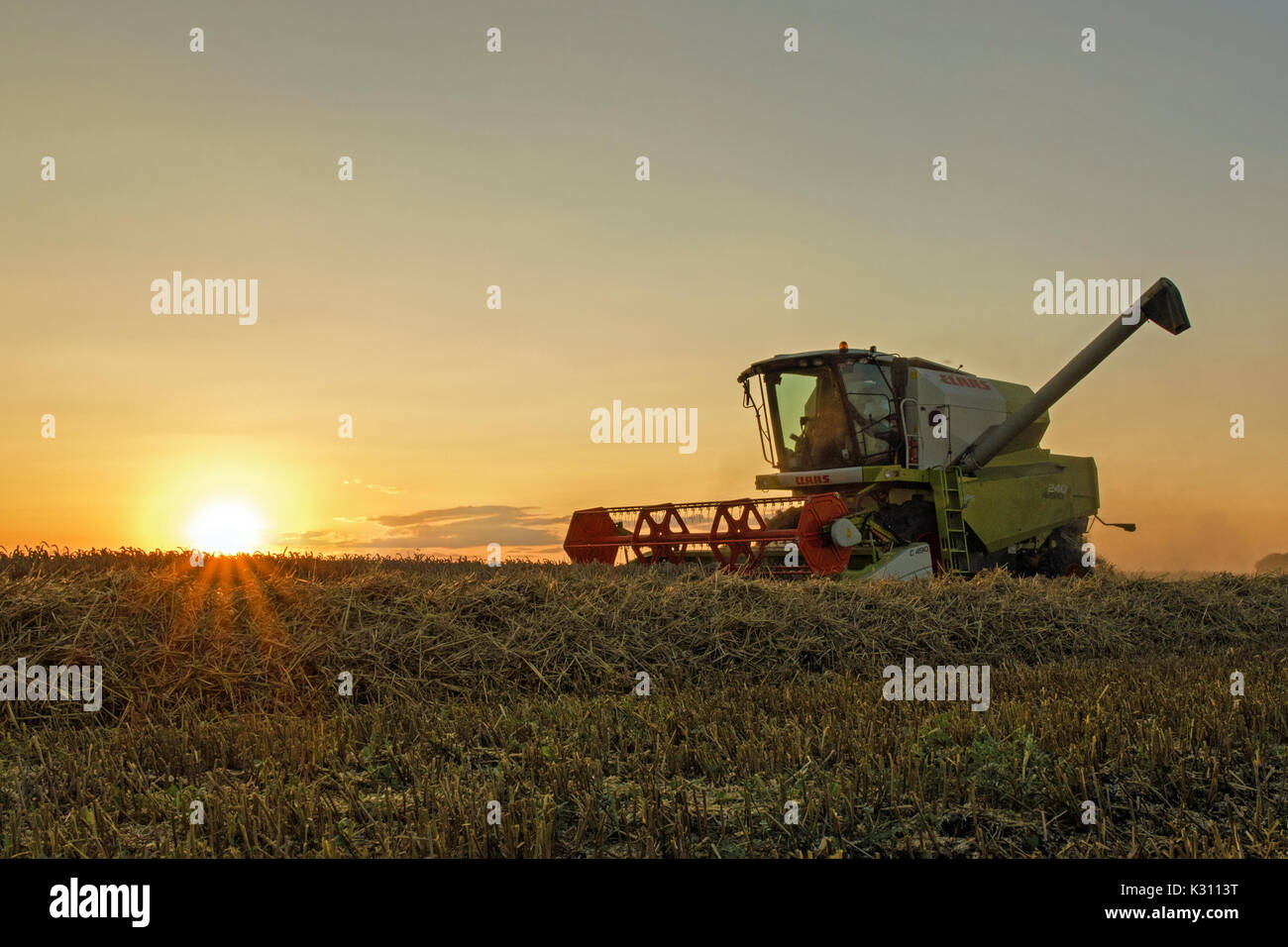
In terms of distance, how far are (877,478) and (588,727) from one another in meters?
9.47

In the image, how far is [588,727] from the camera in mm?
4906

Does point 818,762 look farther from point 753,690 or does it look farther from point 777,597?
point 777,597

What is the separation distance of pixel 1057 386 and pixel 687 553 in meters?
6.44

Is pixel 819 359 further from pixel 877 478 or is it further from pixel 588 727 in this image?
pixel 588 727

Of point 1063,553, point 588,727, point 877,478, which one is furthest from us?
point 1063,553

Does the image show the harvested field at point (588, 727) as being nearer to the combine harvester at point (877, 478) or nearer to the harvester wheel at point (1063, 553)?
the combine harvester at point (877, 478)

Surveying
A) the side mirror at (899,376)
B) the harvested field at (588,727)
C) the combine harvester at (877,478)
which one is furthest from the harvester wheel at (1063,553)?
the harvested field at (588,727)

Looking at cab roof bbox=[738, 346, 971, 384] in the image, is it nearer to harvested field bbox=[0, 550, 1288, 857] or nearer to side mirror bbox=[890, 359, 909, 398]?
side mirror bbox=[890, 359, 909, 398]

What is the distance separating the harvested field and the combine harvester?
116 inches

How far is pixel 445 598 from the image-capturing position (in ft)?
24.3

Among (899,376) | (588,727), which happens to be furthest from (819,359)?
(588,727)

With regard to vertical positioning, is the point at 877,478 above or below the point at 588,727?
above

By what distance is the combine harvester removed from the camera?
12516 mm
